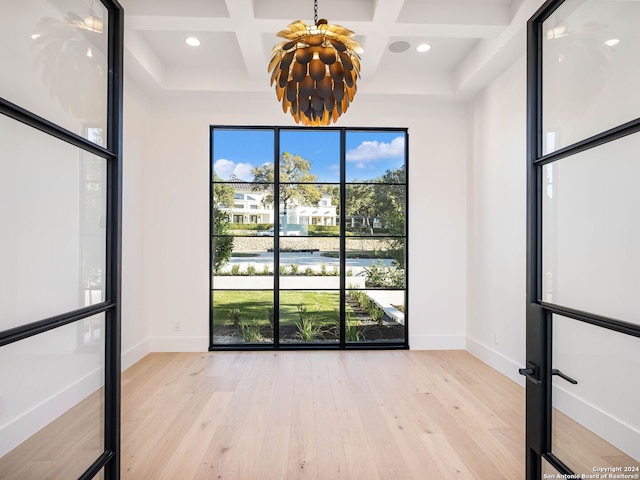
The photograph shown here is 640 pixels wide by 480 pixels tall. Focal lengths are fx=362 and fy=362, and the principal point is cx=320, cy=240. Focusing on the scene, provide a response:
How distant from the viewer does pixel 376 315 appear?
4.45 meters

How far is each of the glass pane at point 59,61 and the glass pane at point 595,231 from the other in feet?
6.57

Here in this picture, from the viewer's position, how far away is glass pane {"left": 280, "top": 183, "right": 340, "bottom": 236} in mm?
4398

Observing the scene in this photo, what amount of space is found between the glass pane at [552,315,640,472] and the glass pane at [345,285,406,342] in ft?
9.55

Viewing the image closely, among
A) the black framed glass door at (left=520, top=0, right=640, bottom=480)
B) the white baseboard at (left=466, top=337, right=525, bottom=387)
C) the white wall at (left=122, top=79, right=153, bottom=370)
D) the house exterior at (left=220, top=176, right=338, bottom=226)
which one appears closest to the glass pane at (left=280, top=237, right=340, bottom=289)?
the house exterior at (left=220, top=176, right=338, bottom=226)

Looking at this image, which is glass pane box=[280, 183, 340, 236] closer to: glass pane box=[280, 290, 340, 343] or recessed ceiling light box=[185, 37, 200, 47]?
glass pane box=[280, 290, 340, 343]

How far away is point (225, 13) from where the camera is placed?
2.82 metres

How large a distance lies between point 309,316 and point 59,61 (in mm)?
3539

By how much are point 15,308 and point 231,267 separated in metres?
3.18

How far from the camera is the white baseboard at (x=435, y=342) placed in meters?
4.33

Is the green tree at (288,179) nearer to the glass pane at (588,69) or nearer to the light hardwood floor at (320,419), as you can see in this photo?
the light hardwood floor at (320,419)

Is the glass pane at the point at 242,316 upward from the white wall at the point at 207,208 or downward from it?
downward

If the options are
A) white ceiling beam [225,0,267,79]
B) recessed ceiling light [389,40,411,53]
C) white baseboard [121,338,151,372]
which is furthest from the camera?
white baseboard [121,338,151,372]

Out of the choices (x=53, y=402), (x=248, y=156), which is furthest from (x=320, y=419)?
(x=248, y=156)

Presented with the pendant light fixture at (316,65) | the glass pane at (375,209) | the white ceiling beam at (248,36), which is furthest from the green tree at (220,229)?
the pendant light fixture at (316,65)
